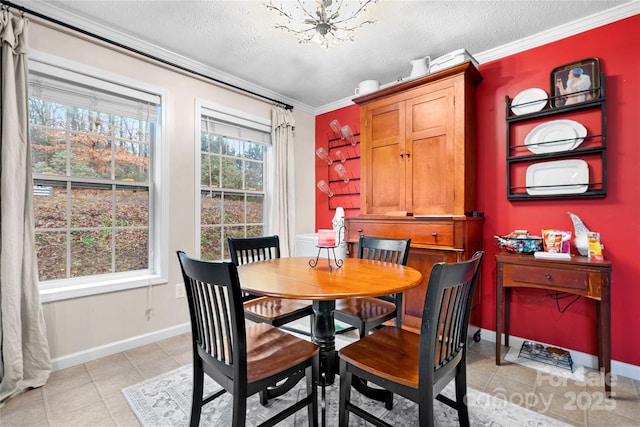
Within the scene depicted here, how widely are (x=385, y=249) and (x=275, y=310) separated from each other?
915 mm

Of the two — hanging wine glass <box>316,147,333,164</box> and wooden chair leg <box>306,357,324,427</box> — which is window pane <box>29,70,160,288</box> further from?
wooden chair leg <box>306,357,324,427</box>

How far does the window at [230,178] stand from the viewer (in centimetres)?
316

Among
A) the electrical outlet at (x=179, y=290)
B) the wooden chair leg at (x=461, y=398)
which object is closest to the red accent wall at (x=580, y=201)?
the wooden chair leg at (x=461, y=398)

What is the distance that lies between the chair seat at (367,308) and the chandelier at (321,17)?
179 cm

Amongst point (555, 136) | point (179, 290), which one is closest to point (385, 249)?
point (555, 136)

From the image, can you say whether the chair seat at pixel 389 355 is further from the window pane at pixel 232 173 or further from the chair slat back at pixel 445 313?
the window pane at pixel 232 173

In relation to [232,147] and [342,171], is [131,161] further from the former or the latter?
[342,171]

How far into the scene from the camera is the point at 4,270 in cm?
189

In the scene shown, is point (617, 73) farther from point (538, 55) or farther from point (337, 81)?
point (337, 81)

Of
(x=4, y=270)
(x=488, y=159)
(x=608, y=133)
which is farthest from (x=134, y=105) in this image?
(x=608, y=133)

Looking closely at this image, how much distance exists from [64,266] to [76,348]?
2.03 feet

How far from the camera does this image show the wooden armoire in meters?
2.50

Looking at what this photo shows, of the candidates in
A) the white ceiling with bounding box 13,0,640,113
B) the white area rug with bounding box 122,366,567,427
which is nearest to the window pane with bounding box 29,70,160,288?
the white ceiling with bounding box 13,0,640,113

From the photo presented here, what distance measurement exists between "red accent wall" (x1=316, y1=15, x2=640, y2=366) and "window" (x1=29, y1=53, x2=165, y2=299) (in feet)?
9.85
